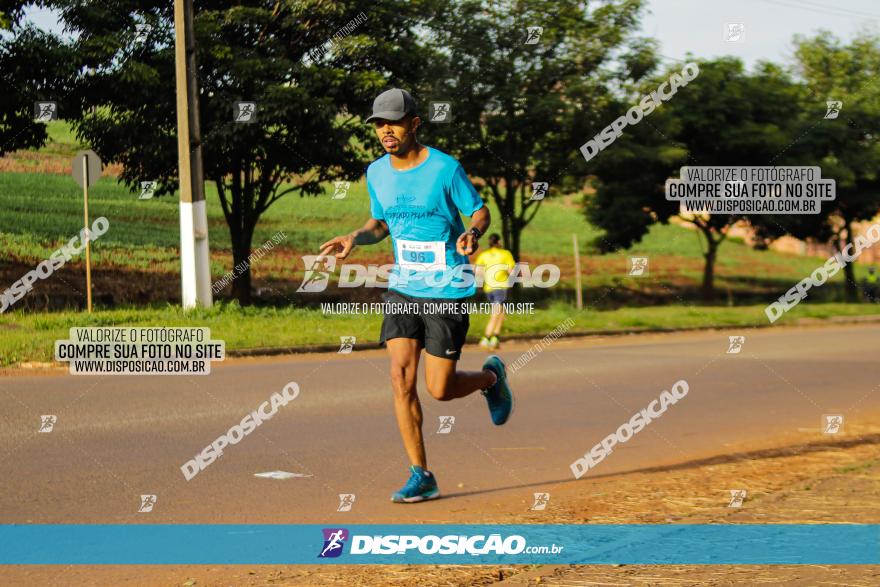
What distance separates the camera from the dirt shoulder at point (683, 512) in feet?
16.2

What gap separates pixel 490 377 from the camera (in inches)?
298

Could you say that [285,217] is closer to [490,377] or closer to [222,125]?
[222,125]

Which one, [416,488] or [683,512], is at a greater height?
[416,488]

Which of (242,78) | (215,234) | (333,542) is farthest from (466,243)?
(215,234)

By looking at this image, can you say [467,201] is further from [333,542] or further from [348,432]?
[348,432]

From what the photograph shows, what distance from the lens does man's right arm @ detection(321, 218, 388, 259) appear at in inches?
261

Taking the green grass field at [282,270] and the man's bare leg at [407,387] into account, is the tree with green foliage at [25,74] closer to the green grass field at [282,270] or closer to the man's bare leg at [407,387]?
the green grass field at [282,270]

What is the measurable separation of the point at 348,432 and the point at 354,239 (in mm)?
3298

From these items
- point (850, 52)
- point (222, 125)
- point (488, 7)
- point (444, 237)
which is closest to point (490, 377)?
point (444, 237)

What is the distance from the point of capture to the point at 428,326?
6.74 metres

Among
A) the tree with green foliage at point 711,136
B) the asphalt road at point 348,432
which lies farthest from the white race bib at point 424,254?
the tree with green foliage at point 711,136

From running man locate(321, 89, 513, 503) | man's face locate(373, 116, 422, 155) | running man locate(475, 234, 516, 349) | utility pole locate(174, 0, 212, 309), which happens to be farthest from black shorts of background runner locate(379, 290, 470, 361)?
utility pole locate(174, 0, 212, 309)

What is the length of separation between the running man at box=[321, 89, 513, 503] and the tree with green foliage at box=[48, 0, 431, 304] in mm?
17410

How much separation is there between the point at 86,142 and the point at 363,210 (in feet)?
49.3
